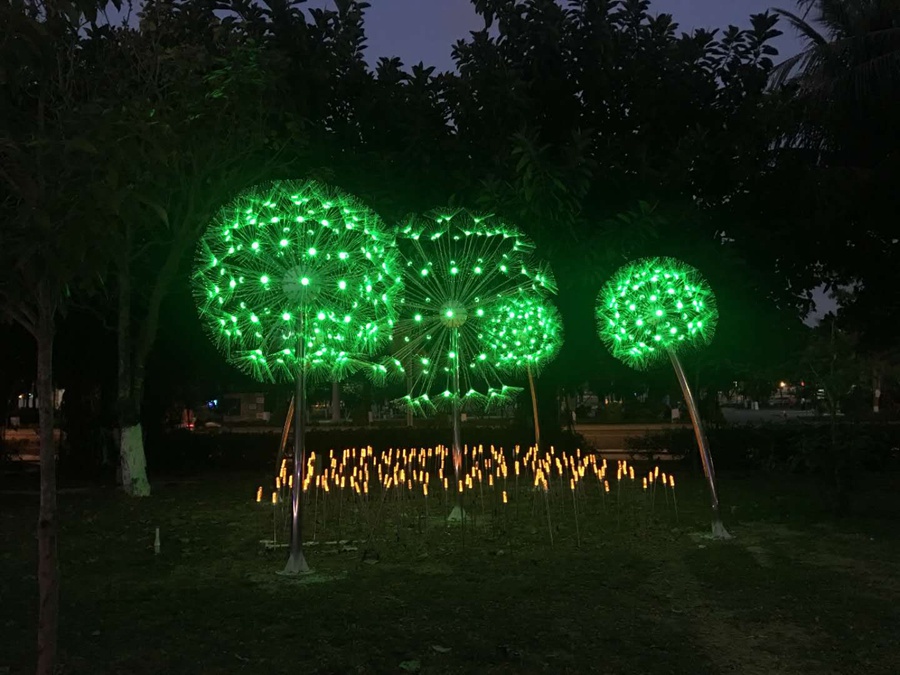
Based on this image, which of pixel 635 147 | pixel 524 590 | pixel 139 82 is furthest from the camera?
pixel 635 147

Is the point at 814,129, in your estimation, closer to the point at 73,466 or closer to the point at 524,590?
the point at 524,590

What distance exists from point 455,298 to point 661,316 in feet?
11.1

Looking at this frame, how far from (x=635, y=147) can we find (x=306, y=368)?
12613 millimetres

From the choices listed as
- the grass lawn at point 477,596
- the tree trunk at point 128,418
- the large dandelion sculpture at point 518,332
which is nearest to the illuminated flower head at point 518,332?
the large dandelion sculpture at point 518,332

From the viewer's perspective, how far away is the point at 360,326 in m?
10.5

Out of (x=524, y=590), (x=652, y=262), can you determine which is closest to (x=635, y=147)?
(x=652, y=262)

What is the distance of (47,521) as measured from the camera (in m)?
5.16

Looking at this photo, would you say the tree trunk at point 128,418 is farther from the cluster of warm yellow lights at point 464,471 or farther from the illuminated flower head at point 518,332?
the illuminated flower head at point 518,332

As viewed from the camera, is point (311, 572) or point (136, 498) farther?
point (136, 498)

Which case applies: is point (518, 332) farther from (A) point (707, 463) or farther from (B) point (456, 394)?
(A) point (707, 463)

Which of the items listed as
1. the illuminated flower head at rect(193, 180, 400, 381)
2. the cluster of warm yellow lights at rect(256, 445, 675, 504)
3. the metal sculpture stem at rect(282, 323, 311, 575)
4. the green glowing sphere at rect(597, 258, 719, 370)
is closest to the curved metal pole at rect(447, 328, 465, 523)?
the cluster of warm yellow lights at rect(256, 445, 675, 504)

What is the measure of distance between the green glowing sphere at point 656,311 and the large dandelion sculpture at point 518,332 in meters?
2.02

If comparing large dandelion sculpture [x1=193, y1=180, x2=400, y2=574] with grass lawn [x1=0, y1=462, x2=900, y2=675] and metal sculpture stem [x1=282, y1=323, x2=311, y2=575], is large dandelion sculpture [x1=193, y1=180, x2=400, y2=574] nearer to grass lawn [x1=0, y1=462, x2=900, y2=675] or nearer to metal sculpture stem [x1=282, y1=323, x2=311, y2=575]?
metal sculpture stem [x1=282, y1=323, x2=311, y2=575]

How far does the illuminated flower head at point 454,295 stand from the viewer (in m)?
13.9
